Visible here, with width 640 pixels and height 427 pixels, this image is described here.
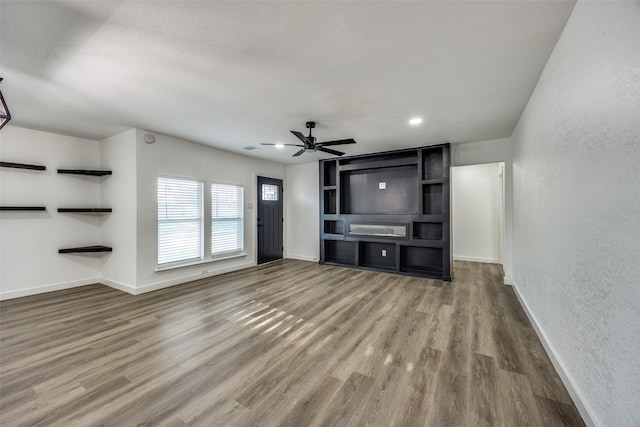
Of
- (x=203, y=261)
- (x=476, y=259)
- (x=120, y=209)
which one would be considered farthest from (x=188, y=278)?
(x=476, y=259)

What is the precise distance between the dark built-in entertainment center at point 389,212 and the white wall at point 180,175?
1.79 metres

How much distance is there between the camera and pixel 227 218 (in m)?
5.52

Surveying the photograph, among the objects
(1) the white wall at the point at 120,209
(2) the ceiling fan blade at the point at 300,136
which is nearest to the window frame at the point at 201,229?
(1) the white wall at the point at 120,209

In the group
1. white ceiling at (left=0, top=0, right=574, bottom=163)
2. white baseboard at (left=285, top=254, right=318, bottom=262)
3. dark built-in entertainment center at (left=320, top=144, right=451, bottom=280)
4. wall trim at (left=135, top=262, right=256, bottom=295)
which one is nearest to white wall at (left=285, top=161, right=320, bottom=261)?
white baseboard at (left=285, top=254, right=318, bottom=262)

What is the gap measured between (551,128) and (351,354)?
270cm

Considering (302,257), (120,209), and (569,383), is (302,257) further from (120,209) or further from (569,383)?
(569,383)

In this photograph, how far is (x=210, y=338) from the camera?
268 cm

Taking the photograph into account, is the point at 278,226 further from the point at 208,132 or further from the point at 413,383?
the point at 413,383

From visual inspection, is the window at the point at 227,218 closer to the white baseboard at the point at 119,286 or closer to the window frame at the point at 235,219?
the window frame at the point at 235,219

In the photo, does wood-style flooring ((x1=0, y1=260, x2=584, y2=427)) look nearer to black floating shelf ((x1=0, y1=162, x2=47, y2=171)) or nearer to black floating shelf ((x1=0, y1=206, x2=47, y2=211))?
black floating shelf ((x1=0, y1=206, x2=47, y2=211))

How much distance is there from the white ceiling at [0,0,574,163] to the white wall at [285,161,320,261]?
3040mm

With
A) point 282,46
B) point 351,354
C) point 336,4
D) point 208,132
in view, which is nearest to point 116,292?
point 208,132

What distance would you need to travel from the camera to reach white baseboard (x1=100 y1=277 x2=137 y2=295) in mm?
4145

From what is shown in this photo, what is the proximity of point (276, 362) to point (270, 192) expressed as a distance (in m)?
4.90
